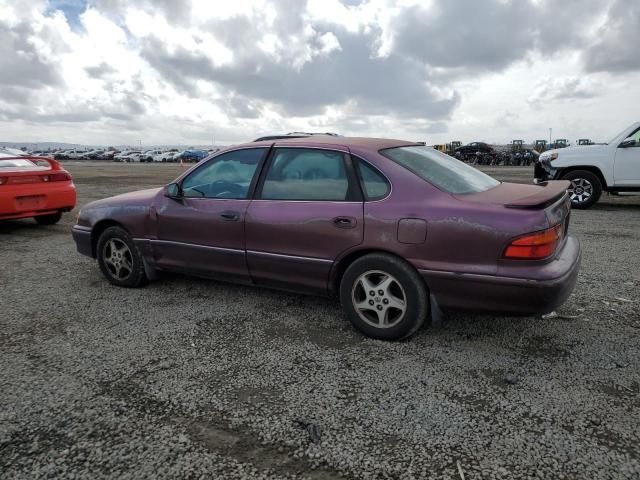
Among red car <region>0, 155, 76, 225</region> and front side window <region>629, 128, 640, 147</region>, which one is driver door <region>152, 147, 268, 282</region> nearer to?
red car <region>0, 155, 76, 225</region>

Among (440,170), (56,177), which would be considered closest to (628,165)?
(440,170)

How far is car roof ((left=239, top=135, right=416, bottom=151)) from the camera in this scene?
356 centimetres

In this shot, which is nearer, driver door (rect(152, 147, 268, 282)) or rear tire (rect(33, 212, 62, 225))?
driver door (rect(152, 147, 268, 282))

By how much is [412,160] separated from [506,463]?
2.12 metres

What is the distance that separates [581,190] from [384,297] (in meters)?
8.35

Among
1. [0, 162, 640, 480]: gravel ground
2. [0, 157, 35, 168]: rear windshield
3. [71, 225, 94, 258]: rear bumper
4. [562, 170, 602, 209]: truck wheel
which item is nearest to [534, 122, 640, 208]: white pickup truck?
[562, 170, 602, 209]: truck wheel

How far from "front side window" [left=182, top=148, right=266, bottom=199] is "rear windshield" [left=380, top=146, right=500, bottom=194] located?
1116 millimetres

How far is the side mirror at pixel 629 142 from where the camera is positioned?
356 inches

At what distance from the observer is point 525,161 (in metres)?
34.6

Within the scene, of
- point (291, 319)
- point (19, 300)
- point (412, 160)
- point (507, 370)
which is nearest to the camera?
point (507, 370)

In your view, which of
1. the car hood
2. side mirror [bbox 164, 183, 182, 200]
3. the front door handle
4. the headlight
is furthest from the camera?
the headlight

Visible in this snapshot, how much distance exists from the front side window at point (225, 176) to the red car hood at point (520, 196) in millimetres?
1694

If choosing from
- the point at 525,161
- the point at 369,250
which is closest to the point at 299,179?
the point at 369,250

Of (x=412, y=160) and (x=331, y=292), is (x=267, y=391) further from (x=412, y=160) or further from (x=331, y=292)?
(x=412, y=160)
